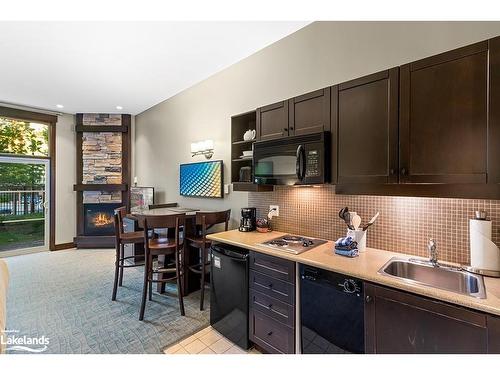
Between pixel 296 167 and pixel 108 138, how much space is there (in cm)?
491

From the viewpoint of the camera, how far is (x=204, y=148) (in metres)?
3.48

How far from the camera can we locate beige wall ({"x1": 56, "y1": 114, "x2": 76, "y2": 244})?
5051 millimetres

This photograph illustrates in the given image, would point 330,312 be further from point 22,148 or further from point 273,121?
point 22,148

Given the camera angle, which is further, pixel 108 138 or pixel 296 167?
pixel 108 138

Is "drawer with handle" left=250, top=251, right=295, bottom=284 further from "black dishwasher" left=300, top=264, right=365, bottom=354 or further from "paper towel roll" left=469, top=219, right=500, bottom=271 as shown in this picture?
"paper towel roll" left=469, top=219, right=500, bottom=271

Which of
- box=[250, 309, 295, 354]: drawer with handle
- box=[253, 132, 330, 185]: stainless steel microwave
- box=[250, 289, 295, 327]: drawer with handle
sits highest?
box=[253, 132, 330, 185]: stainless steel microwave

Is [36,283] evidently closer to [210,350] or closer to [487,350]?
[210,350]

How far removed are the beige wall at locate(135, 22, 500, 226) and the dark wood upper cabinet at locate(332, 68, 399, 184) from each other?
0.47m

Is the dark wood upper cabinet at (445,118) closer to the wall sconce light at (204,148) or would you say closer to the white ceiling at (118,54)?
the white ceiling at (118,54)

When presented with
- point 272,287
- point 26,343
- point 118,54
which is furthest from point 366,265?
point 118,54

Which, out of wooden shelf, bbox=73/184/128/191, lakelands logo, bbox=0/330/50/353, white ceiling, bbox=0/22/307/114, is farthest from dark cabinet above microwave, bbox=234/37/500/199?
wooden shelf, bbox=73/184/128/191

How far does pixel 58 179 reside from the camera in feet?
16.5

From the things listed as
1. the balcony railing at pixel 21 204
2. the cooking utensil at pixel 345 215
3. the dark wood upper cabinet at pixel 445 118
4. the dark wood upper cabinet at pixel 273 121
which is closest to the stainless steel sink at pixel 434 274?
the cooking utensil at pixel 345 215
